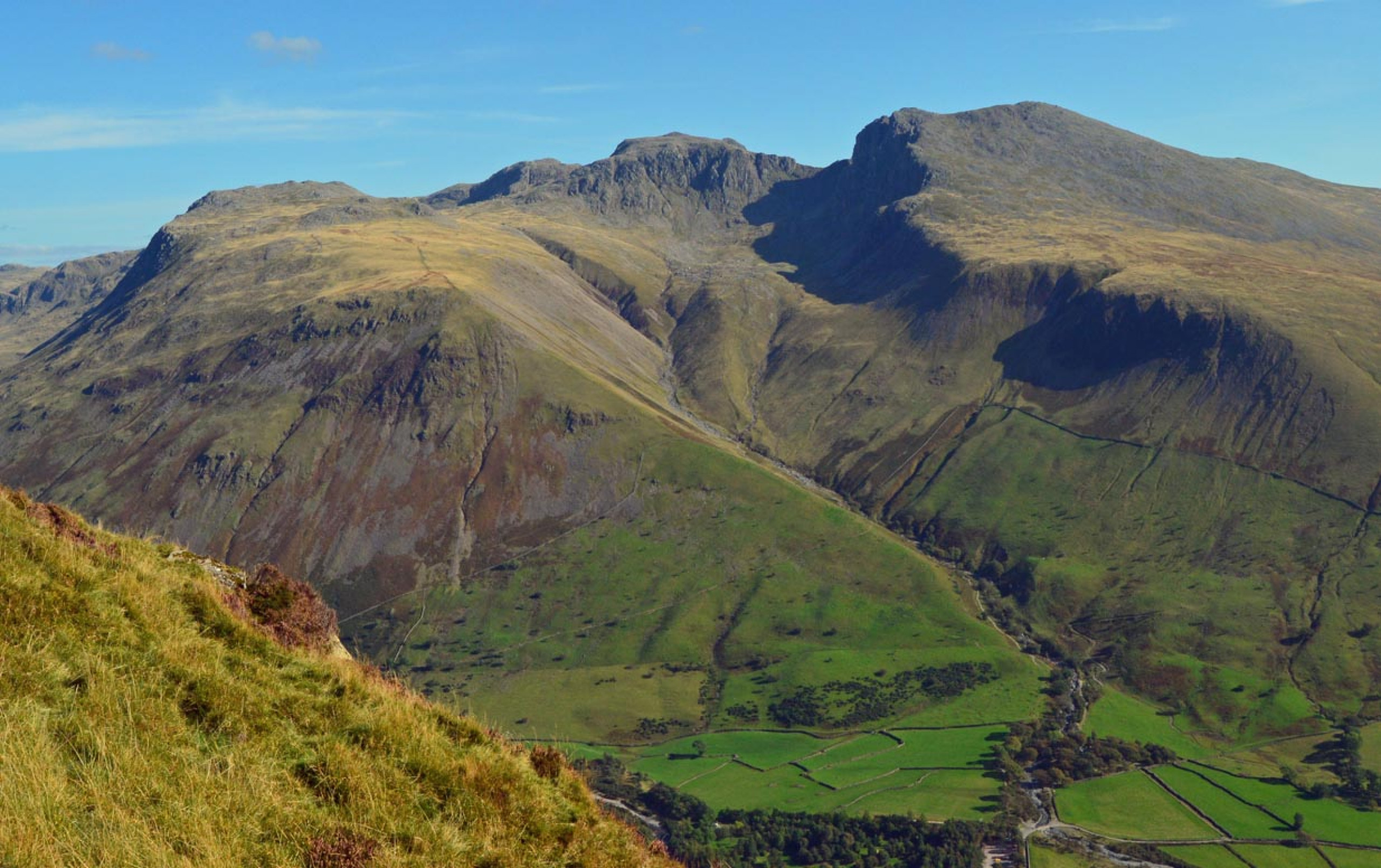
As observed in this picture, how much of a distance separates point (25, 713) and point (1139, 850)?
666 feet

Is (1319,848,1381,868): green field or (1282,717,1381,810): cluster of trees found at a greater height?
(1282,717,1381,810): cluster of trees

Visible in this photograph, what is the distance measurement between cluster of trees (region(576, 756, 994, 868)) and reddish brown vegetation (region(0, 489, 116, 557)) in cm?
15270

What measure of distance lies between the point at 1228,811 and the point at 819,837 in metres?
86.7

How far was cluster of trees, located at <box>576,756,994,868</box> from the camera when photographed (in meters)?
168

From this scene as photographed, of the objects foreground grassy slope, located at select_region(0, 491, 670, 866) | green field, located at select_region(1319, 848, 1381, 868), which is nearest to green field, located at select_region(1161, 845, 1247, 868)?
green field, located at select_region(1319, 848, 1381, 868)

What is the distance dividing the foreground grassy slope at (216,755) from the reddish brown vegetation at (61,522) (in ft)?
4.48

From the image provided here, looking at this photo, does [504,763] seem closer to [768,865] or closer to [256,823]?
[256,823]

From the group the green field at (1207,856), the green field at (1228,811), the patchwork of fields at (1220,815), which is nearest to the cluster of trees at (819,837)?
the patchwork of fields at (1220,815)

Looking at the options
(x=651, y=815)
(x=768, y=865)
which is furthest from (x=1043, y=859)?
(x=651, y=815)

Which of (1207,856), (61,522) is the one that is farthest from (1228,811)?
(61,522)

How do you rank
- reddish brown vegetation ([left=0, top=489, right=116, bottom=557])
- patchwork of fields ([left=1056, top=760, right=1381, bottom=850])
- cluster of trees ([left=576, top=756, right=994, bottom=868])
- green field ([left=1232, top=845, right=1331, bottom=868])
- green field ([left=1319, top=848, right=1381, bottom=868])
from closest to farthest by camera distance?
reddish brown vegetation ([left=0, top=489, right=116, bottom=557]) < green field ([left=1319, top=848, right=1381, bottom=868]) < green field ([left=1232, top=845, right=1331, bottom=868]) < cluster of trees ([left=576, top=756, right=994, bottom=868]) < patchwork of fields ([left=1056, top=760, right=1381, bottom=850])

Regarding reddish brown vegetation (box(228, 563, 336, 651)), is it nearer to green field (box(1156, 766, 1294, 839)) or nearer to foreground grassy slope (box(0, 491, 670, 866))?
foreground grassy slope (box(0, 491, 670, 866))

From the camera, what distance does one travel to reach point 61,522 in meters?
23.5

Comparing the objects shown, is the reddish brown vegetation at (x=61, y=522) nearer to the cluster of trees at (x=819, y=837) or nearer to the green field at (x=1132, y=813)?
the cluster of trees at (x=819, y=837)
